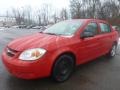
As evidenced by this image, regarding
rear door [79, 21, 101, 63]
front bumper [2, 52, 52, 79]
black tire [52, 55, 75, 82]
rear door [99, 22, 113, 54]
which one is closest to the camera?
front bumper [2, 52, 52, 79]

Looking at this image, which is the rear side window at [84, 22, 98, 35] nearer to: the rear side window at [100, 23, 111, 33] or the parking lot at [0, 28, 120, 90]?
the rear side window at [100, 23, 111, 33]

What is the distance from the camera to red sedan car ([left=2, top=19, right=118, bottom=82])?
4641 mm

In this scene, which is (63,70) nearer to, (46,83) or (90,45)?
(46,83)

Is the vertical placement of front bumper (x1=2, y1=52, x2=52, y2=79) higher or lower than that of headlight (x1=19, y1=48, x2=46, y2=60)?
lower

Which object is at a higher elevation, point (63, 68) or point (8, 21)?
point (8, 21)

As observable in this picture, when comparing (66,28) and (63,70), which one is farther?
(66,28)

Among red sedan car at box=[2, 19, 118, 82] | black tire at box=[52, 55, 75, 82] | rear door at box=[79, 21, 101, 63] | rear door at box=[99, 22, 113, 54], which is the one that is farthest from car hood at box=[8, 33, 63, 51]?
rear door at box=[99, 22, 113, 54]

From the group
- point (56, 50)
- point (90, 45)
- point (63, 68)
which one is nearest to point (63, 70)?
point (63, 68)

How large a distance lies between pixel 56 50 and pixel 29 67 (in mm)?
764

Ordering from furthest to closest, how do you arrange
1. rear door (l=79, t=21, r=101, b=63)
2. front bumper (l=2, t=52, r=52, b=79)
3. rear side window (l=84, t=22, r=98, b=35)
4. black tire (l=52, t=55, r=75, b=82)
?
rear side window (l=84, t=22, r=98, b=35)
rear door (l=79, t=21, r=101, b=63)
black tire (l=52, t=55, r=75, b=82)
front bumper (l=2, t=52, r=52, b=79)

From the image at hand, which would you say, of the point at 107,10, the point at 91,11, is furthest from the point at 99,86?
the point at 91,11

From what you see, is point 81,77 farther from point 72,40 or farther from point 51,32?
point 51,32

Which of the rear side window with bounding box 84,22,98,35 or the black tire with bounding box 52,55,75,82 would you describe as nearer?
the black tire with bounding box 52,55,75,82

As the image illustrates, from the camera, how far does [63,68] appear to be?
5227 mm
